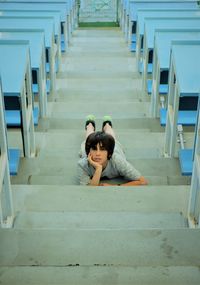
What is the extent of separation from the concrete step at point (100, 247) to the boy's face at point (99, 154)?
0.97 metres

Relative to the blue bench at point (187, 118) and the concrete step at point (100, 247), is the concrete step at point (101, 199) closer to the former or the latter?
the concrete step at point (100, 247)

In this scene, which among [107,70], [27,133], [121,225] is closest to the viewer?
[121,225]

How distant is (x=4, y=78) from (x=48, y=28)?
2264 millimetres

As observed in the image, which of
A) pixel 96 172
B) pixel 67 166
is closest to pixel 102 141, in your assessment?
pixel 96 172

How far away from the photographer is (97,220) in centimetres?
219

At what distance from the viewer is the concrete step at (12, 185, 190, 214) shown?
2414 millimetres

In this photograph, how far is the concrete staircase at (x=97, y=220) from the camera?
5.21 feet

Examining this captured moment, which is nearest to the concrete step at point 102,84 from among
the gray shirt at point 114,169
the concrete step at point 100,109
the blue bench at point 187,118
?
the concrete step at point 100,109

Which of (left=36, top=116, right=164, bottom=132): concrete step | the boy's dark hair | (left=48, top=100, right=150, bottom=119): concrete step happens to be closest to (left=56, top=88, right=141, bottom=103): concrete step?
(left=48, top=100, right=150, bottom=119): concrete step

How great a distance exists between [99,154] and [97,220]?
0.69 meters

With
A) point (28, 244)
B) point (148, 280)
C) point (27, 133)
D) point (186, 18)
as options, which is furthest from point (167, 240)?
point (186, 18)

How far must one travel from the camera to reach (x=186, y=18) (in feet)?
18.8

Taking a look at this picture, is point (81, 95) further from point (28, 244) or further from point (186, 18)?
point (28, 244)

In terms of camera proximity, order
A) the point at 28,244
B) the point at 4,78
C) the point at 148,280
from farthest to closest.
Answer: the point at 4,78
the point at 28,244
the point at 148,280
